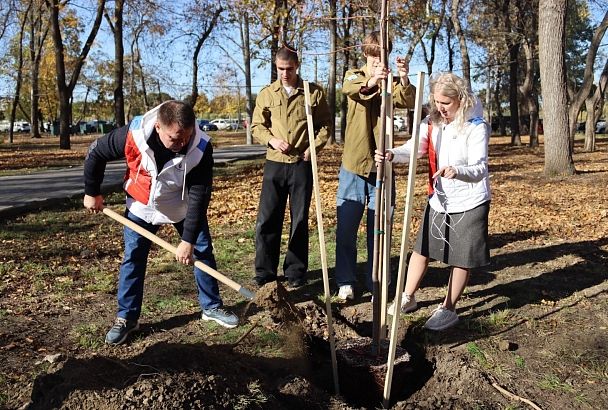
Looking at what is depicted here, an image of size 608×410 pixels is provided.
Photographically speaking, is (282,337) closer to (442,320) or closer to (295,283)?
(442,320)

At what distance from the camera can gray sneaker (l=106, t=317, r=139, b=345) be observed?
376 centimetres

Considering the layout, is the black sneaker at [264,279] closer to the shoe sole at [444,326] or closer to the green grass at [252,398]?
Result: the shoe sole at [444,326]

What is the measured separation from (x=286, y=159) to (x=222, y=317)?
1343 millimetres

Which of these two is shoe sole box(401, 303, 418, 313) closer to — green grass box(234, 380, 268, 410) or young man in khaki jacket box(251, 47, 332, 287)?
young man in khaki jacket box(251, 47, 332, 287)

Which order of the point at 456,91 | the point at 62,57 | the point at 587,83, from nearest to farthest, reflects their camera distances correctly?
the point at 456,91
the point at 587,83
the point at 62,57

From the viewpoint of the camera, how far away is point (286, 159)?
4680 millimetres

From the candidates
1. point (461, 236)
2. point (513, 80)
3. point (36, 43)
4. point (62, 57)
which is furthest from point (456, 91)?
point (36, 43)

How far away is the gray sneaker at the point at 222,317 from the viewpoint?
4.04 metres

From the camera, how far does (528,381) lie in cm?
327

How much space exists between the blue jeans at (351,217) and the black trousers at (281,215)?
36 centimetres

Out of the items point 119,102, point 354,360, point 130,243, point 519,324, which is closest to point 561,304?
point 519,324

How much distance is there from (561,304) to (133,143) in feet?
10.6

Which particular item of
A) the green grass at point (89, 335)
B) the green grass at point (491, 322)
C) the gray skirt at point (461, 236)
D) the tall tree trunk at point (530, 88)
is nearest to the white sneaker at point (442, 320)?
the green grass at point (491, 322)

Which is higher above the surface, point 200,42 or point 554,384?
point 200,42
